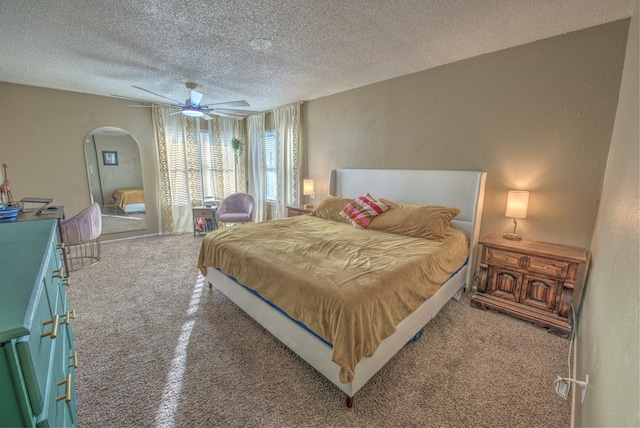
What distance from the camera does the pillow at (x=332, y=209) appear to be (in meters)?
3.58

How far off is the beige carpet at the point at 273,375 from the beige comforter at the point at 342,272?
0.38 m

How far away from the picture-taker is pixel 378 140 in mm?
3830

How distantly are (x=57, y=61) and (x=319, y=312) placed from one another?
13.2 ft

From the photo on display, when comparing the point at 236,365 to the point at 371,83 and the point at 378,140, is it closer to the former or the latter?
the point at 378,140

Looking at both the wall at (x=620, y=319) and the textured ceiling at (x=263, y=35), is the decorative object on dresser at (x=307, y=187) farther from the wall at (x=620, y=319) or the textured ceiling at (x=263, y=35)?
the wall at (x=620, y=319)

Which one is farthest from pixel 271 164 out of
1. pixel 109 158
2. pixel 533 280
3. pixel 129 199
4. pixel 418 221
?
pixel 533 280

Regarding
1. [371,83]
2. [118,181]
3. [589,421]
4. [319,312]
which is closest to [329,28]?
[371,83]

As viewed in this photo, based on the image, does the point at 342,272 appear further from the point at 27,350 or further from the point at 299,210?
the point at 299,210

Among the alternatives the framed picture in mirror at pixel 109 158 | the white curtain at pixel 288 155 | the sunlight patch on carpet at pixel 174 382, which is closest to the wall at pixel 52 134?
the framed picture in mirror at pixel 109 158

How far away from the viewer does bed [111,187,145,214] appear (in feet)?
15.6

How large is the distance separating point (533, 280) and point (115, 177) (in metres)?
6.14

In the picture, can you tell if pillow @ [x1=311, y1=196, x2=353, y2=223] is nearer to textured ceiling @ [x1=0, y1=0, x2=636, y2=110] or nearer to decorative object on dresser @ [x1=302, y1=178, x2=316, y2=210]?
decorative object on dresser @ [x1=302, y1=178, x2=316, y2=210]

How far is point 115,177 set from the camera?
4.70 m

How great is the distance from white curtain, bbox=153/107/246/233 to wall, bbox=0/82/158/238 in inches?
21.6
